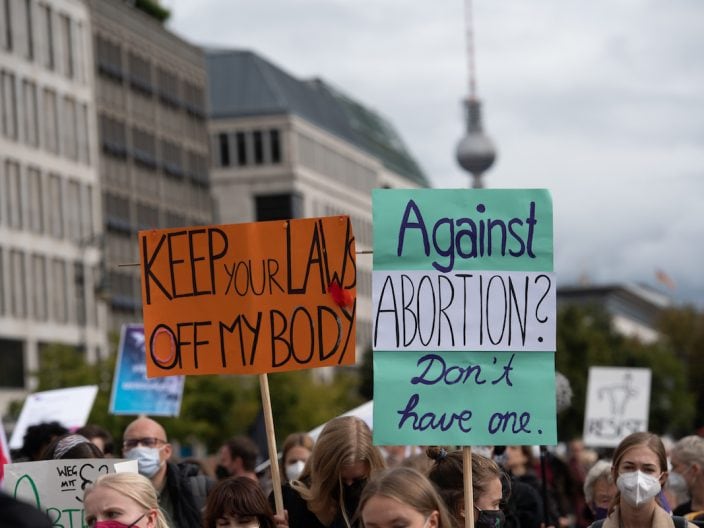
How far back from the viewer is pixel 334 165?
11212cm

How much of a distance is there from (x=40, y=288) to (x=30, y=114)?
18.8 feet

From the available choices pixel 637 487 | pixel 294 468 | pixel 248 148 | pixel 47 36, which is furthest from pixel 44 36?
pixel 637 487

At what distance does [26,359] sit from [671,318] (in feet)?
241

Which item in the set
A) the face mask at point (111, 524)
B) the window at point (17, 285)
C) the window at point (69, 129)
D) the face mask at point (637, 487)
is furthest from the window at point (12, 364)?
the face mask at point (111, 524)

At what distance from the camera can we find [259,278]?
349 inches

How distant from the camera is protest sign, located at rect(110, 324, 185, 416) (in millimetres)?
18812

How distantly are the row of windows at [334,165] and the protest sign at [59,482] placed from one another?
320ft

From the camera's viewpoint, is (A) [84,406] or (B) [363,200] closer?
(A) [84,406]

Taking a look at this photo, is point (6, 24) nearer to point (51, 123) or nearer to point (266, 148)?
point (51, 123)

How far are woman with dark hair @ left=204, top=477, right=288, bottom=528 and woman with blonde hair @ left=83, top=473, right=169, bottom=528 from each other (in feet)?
3.27

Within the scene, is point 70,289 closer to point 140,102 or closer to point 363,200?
point 140,102

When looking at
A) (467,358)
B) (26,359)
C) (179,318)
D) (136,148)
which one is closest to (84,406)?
(179,318)

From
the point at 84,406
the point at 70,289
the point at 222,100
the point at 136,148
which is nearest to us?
the point at 84,406

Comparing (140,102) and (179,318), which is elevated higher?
(140,102)
